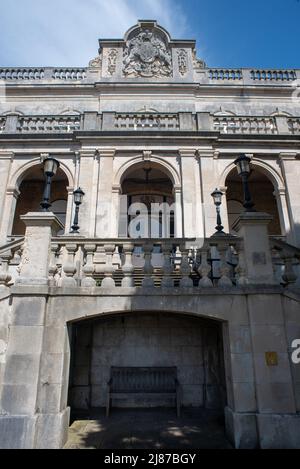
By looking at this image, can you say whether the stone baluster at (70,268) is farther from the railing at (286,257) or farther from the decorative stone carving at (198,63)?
the decorative stone carving at (198,63)

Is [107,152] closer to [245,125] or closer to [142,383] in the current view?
[245,125]

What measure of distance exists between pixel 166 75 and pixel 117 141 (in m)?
7.98

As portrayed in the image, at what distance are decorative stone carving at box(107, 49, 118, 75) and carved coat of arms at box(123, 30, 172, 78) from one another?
0.59m

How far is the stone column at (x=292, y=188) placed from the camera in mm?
10961

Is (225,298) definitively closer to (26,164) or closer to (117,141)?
(117,141)

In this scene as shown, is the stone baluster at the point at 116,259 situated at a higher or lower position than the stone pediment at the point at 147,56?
lower

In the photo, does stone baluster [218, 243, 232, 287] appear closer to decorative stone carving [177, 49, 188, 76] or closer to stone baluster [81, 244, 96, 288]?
stone baluster [81, 244, 96, 288]

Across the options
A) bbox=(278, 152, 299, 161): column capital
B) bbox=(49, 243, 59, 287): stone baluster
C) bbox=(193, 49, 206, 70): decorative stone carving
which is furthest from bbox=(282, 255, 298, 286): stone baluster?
bbox=(193, 49, 206, 70): decorative stone carving

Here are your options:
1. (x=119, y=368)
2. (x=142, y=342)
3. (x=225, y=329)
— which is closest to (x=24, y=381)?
(x=119, y=368)

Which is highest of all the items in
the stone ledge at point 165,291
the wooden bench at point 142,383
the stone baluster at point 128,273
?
the stone baluster at point 128,273

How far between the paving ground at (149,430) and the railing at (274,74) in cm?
1847

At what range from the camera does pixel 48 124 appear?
12.6 metres

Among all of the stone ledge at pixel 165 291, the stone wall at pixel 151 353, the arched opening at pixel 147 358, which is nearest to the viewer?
the stone ledge at pixel 165 291

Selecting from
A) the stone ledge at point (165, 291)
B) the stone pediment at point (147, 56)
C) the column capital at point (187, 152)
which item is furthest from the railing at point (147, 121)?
the stone ledge at point (165, 291)
